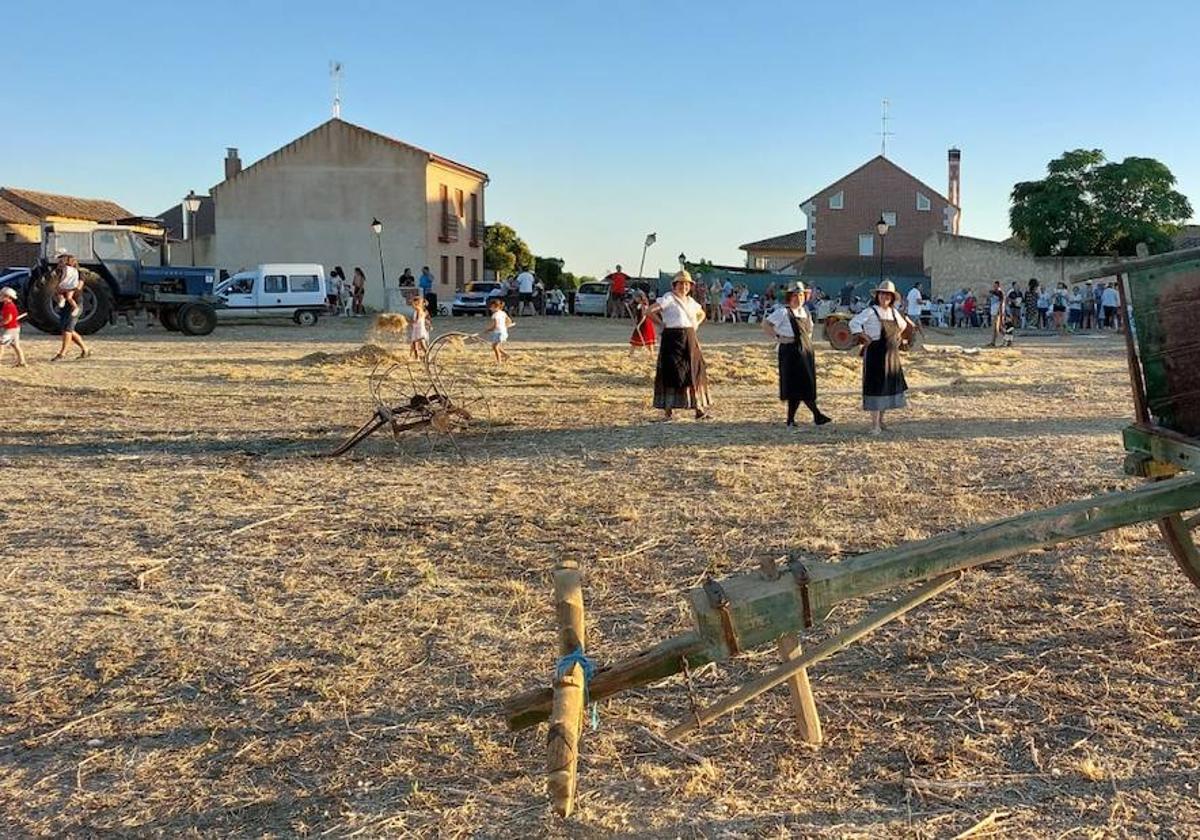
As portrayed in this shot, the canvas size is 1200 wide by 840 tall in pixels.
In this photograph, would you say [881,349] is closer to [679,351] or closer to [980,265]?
[679,351]

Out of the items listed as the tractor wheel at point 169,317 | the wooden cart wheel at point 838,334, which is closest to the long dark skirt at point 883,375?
the wooden cart wheel at point 838,334

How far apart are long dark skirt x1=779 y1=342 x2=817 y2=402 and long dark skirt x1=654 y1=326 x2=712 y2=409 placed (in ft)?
3.19

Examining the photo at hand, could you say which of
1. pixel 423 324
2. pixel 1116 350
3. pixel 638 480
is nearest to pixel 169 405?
pixel 423 324

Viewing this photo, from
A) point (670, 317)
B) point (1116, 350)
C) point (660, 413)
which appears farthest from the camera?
point (1116, 350)

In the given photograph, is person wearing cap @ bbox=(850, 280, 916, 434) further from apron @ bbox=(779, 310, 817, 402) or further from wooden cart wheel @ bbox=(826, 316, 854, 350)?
wooden cart wheel @ bbox=(826, 316, 854, 350)

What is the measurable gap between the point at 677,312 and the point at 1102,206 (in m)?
49.3

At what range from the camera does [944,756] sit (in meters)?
3.66

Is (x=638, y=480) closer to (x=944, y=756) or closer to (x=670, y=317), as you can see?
(x=670, y=317)

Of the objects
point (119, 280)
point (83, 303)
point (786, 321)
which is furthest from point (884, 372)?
point (119, 280)

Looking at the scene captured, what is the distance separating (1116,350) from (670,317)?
1799cm

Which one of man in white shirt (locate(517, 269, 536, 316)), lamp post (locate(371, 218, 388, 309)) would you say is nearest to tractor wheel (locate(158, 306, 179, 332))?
man in white shirt (locate(517, 269, 536, 316))

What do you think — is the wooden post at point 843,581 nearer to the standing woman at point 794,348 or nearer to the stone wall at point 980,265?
the standing woman at point 794,348

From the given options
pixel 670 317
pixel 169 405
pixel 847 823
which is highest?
pixel 670 317

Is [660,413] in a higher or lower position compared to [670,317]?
lower
